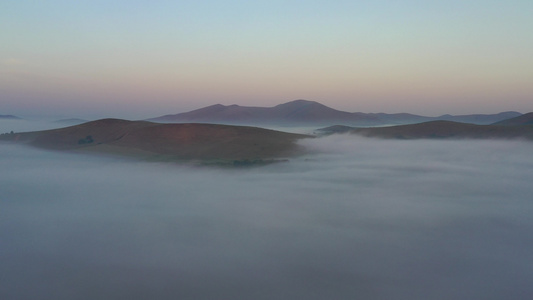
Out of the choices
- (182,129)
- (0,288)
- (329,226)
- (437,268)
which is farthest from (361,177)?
(0,288)

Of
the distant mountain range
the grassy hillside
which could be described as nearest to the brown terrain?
the grassy hillside

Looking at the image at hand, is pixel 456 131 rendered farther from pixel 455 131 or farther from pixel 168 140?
pixel 168 140

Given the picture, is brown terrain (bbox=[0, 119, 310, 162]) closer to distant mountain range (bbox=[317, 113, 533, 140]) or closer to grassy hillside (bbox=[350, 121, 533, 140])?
grassy hillside (bbox=[350, 121, 533, 140])

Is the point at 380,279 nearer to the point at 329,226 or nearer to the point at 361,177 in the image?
the point at 329,226

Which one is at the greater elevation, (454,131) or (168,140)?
(454,131)

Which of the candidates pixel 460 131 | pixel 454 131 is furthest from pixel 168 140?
pixel 460 131

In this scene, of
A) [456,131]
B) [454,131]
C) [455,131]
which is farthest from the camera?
[454,131]

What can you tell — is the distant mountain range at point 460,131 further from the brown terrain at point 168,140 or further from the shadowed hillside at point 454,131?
the brown terrain at point 168,140

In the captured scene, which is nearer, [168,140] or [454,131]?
[168,140]
